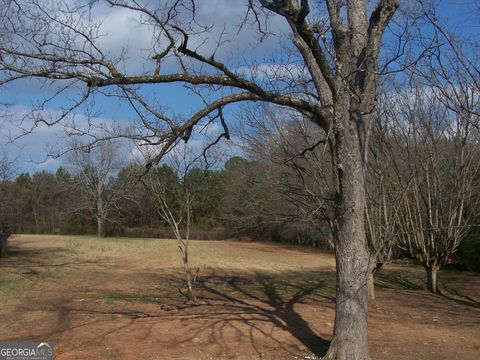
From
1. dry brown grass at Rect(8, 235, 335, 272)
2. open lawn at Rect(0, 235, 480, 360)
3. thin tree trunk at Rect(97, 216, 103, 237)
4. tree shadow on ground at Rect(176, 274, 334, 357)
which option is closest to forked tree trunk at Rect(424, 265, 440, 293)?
open lawn at Rect(0, 235, 480, 360)

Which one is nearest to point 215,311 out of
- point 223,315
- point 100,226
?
point 223,315

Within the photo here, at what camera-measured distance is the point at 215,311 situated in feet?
37.6

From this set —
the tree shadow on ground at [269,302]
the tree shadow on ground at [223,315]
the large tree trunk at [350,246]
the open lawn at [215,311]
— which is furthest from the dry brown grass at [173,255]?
the large tree trunk at [350,246]

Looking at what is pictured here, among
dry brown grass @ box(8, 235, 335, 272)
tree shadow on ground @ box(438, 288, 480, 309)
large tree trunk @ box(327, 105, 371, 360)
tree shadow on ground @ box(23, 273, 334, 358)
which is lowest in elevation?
tree shadow on ground @ box(23, 273, 334, 358)

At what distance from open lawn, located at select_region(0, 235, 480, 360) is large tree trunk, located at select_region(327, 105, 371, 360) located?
1056 mm

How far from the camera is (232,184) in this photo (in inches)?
1308

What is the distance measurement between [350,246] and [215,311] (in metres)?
5.84

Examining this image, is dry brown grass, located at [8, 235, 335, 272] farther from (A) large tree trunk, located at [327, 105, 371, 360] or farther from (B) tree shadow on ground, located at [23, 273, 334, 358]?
(A) large tree trunk, located at [327, 105, 371, 360]

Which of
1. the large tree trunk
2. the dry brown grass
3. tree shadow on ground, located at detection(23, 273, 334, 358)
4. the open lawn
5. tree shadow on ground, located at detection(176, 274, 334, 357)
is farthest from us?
the dry brown grass

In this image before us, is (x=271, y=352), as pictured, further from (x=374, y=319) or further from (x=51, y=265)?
(x=51, y=265)

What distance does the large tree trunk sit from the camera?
630 cm

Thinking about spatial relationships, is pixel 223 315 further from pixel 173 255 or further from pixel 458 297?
pixel 173 255

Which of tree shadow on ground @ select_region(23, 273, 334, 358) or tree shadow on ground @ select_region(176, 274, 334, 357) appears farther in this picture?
tree shadow on ground @ select_region(176, 274, 334, 357)

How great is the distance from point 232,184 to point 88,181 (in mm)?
16688
